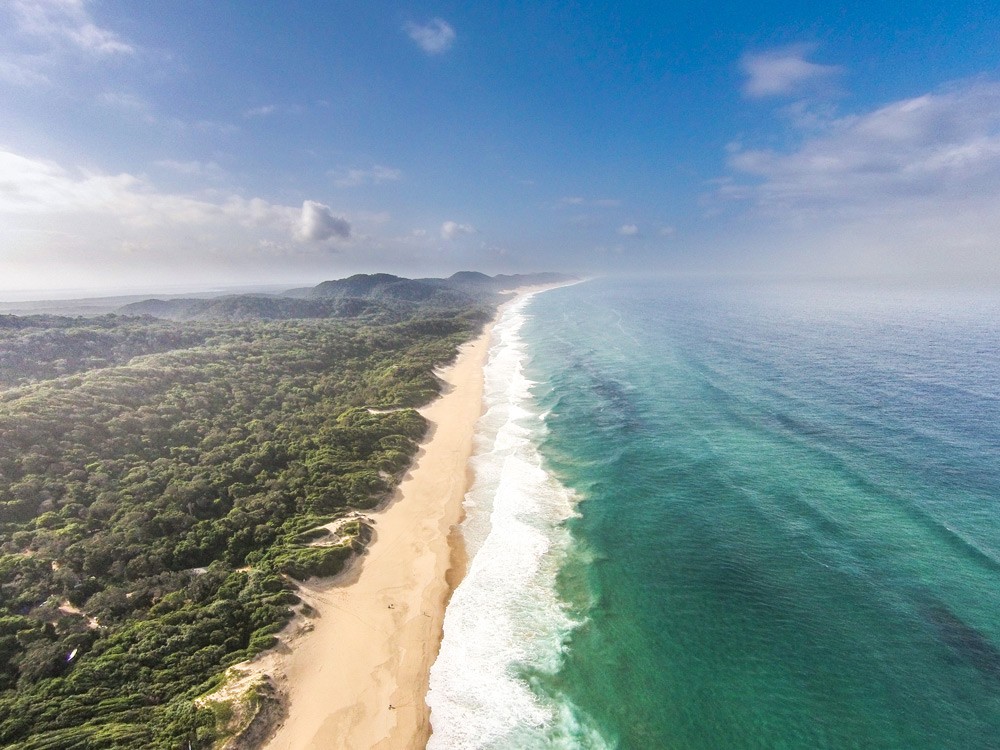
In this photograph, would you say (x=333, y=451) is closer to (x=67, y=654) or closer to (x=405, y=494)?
(x=405, y=494)

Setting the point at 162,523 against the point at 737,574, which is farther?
A: the point at 162,523

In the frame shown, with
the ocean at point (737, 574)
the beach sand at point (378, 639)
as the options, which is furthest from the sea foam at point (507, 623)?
the beach sand at point (378, 639)

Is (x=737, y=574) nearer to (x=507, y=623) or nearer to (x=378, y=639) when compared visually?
(x=507, y=623)

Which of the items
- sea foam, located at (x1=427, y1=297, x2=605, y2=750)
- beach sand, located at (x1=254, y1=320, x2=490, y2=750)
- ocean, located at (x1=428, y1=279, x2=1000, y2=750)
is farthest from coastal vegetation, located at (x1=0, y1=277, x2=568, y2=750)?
ocean, located at (x1=428, y1=279, x2=1000, y2=750)

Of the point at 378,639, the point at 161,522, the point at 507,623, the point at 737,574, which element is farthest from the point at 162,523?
the point at 737,574

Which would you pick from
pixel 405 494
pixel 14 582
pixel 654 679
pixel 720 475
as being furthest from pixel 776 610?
pixel 14 582

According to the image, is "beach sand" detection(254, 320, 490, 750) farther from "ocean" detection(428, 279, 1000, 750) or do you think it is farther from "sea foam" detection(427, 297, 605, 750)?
"ocean" detection(428, 279, 1000, 750)
